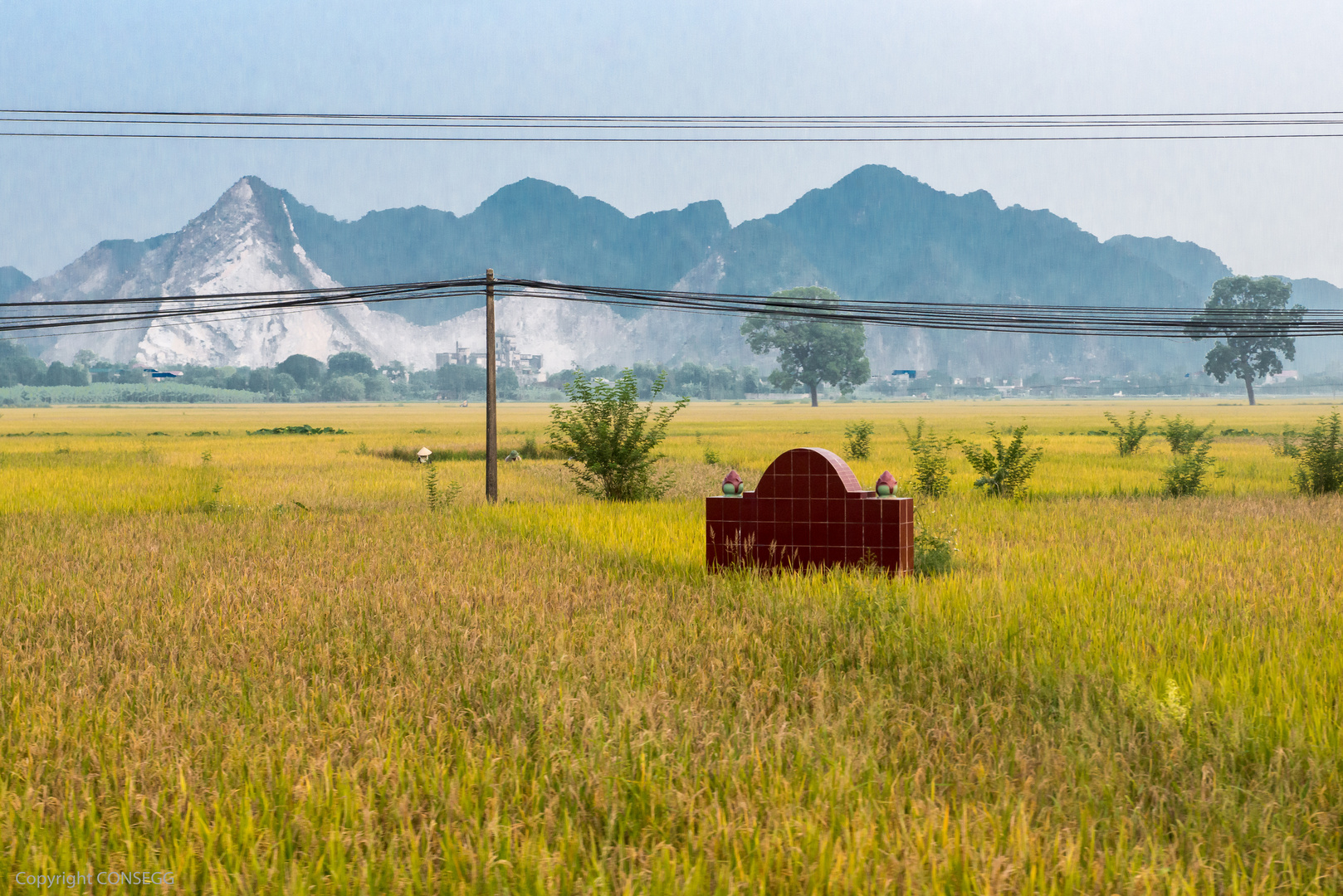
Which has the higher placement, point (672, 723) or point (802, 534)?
point (802, 534)

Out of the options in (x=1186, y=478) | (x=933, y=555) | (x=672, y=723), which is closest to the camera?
(x=672, y=723)

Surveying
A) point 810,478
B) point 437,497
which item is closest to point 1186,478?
point 810,478

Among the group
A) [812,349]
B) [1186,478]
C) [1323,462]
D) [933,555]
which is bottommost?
[933,555]

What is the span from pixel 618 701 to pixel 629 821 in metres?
1.75

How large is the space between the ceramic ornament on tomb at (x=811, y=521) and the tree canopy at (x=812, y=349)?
6178 inches

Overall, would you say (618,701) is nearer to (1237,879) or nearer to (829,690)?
(829,690)

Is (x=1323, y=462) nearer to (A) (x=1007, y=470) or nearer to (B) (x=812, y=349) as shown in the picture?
(A) (x=1007, y=470)

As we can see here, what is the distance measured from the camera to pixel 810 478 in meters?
11.8

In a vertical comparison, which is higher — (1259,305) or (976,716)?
(1259,305)

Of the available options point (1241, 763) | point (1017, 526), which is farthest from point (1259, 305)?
point (1241, 763)

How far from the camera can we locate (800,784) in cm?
493

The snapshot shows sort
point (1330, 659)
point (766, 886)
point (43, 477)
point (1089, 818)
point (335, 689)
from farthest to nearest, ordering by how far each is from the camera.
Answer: point (43, 477) → point (1330, 659) → point (335, 689) → point (1089, 818) → point (766, 886)

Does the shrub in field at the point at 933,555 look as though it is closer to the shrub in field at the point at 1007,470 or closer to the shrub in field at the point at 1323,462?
the shrub in field at the point at 1007,470

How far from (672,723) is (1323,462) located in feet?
79.7
